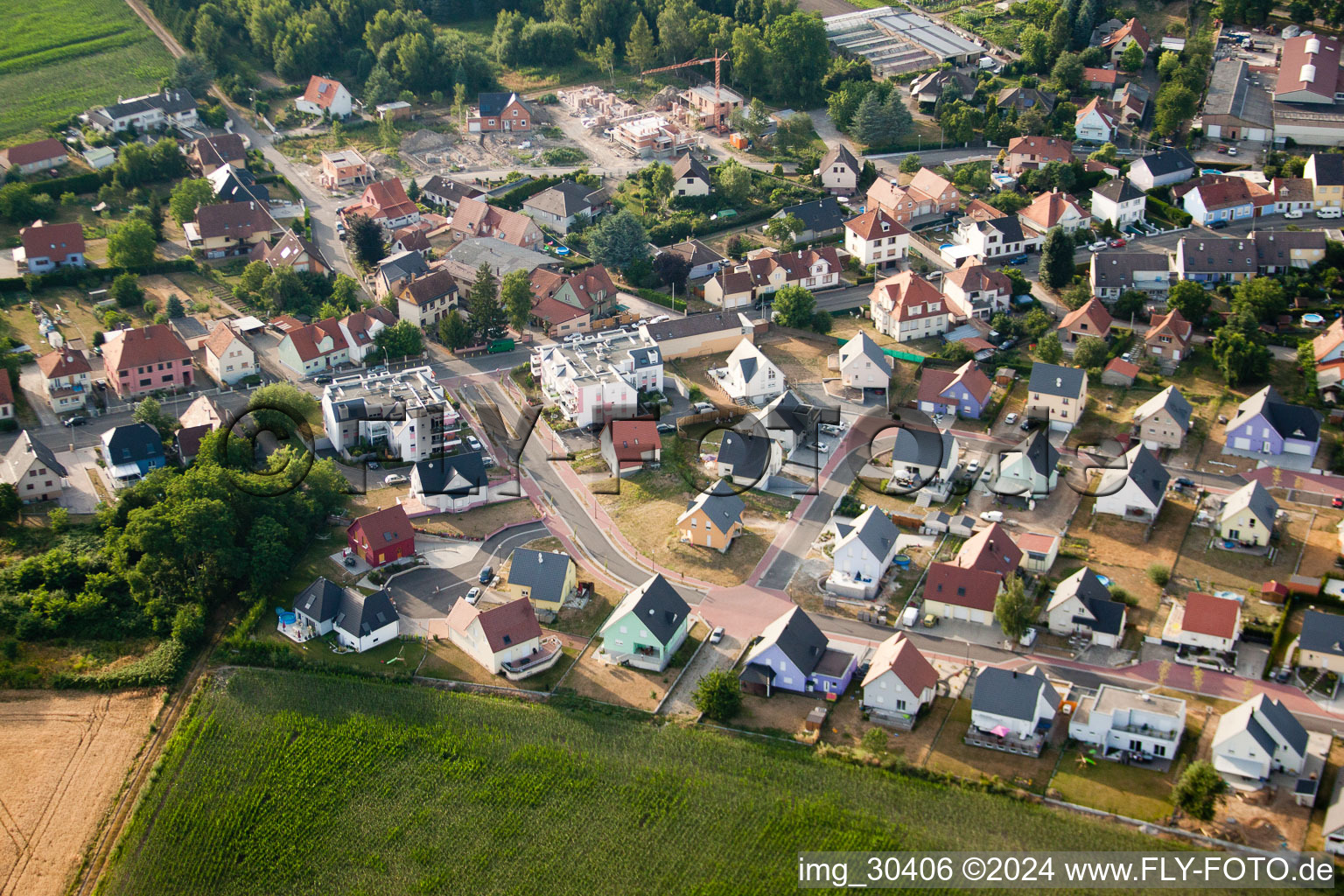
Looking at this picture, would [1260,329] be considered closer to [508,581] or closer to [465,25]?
[508,581]

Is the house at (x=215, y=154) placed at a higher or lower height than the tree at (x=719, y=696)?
higher

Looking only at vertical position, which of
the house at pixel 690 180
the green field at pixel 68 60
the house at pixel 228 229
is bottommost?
the house at pixel 690 180

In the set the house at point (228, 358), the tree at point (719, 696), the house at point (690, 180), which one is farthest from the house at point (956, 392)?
the house at point (228, 358)

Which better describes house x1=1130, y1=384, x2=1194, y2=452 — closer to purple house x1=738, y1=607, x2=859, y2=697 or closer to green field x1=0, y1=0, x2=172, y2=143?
purple house x1=738, y1=607, x2=859, y2=697

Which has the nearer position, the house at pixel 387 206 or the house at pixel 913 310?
the house at pixel 913 310

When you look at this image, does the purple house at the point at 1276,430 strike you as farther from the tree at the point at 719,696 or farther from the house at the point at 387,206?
the house at the point at 387,206

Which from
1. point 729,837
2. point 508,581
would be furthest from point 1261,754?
point 508,581
